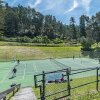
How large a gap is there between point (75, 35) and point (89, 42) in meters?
61.2

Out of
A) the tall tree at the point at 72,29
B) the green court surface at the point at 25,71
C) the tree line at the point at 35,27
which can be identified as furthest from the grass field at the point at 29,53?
the tall tree at the point at 72,29

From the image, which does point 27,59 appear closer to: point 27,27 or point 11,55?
point 11,55

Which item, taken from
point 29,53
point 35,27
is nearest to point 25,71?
point 29,53

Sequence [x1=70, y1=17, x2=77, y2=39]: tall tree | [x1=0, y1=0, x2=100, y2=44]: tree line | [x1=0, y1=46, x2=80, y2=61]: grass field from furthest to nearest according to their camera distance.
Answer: [x1=70, y1=17, x2=77, y2=39]: tall tree < [x1=0, y1=0, x2=100, y2=44]: tree line < [x1=0, y1=46, x2=80, y2=61]: grass field

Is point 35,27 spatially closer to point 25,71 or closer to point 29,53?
point 29,53

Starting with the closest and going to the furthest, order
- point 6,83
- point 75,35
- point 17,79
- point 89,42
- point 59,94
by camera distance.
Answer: point 59,94, point 6,83, point 17,79, point 89,42, point 75,35

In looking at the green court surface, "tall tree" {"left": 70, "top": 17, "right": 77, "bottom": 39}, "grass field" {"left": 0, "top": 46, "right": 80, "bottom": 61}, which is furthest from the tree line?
the green court surface

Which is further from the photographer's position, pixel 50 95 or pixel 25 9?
pixel 25 9

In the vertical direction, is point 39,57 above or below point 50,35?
below

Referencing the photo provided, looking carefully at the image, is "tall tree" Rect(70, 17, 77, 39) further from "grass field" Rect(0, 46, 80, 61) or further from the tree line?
"grass field" Rect(0, 46, 80, 61)

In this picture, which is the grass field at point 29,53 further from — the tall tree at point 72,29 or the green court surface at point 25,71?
the tall tree at point 72,29

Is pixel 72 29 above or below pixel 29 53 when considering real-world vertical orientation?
above

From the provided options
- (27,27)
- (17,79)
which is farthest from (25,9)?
(17,79)

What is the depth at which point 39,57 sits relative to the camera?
75.2m
